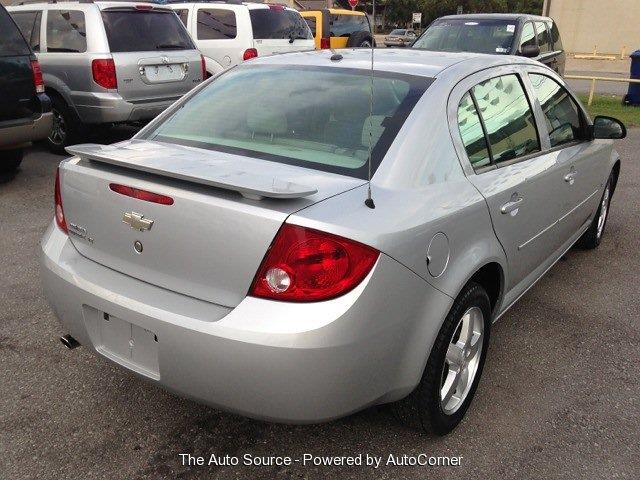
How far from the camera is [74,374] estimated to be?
9.97ft

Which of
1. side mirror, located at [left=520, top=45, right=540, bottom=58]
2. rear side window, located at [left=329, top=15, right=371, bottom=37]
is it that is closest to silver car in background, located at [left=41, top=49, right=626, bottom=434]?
side mirror, located at [left=520, top=45, right=540, bottom=58]

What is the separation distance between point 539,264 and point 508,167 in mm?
817

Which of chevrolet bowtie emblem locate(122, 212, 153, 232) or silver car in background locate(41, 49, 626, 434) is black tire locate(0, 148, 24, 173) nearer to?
silver car in background locate(41, 49, 626, 434)

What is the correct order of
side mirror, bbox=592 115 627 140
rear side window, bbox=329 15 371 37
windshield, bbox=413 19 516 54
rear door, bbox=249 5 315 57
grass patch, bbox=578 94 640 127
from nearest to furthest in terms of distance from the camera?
side mirror, bbox=592 115 627 140, windshield, bbox=413 19 516 54, rear door, bbox=249 5 315 57, grass patch, bbox=578 94 640 127, rear side window, bbox=329 15 371 37

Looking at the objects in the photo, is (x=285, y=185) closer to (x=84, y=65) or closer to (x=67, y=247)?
(x=67, y=247)

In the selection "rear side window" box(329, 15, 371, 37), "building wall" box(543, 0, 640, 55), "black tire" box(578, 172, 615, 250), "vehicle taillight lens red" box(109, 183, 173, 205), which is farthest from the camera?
"building wall" box(543, 0, 640, 55)

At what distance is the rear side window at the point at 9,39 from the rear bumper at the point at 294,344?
15.4ft

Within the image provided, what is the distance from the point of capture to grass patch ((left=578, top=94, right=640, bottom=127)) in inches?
472

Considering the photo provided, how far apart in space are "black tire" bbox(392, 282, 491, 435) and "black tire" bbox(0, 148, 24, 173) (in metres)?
5.92

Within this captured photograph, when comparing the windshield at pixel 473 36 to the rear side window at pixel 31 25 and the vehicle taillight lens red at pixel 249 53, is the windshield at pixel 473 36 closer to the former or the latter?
the vehicle taillight lens red at pixel 249 53

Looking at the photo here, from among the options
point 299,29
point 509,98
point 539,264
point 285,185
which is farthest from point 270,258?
point 299,29

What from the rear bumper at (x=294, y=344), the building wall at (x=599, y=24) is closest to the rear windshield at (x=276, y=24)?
the rear bumper at (x=294, y=344)

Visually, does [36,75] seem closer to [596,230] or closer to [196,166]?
[196,166]

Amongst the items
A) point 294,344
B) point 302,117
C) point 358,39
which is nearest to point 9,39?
point 302,117
